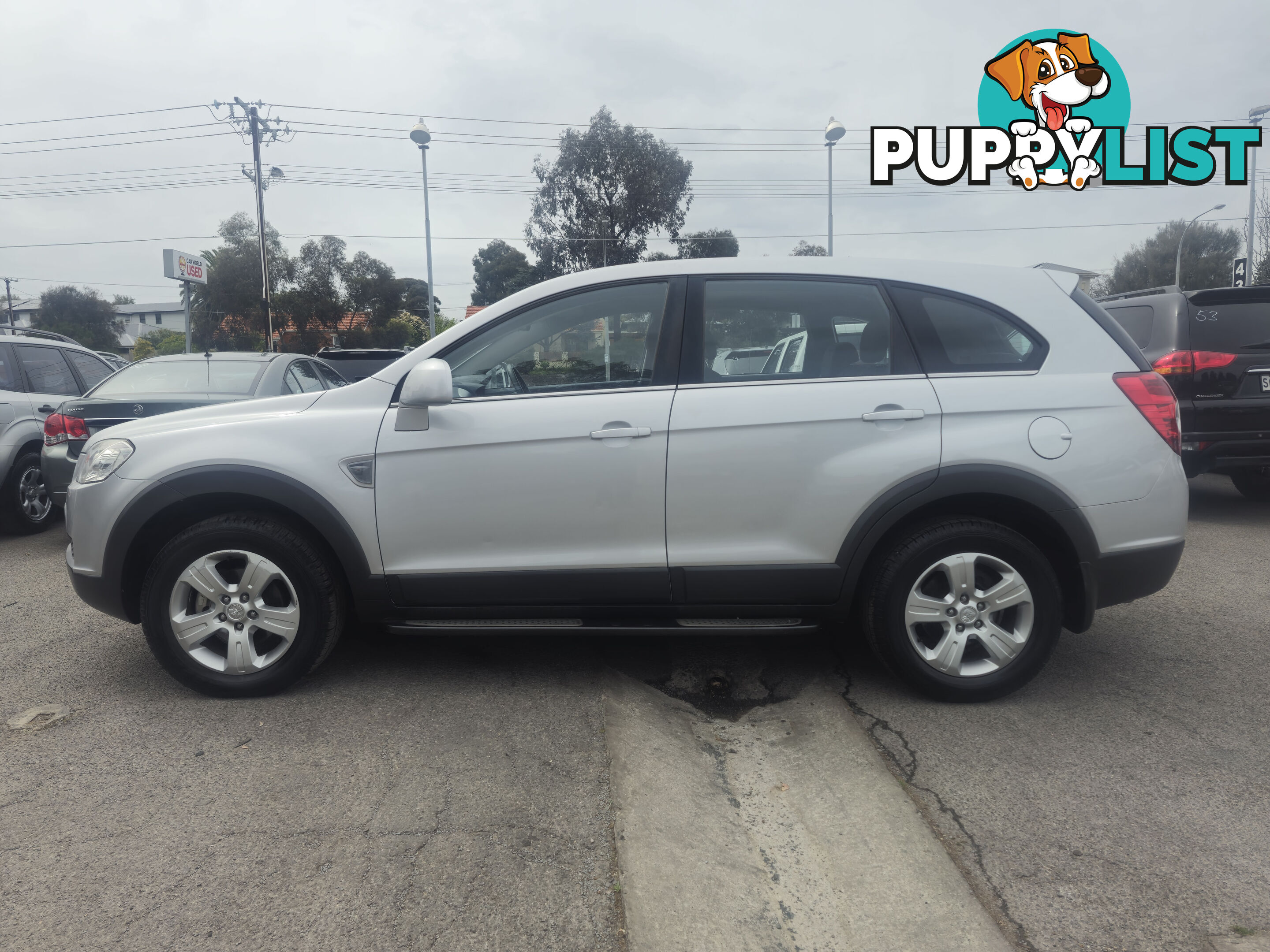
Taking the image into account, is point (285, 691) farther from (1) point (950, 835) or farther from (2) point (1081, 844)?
(2) point (1081, 844)

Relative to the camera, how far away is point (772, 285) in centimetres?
357

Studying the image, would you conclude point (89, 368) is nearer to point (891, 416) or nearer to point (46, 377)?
point (46, 377)

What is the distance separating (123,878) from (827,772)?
2.16 meters

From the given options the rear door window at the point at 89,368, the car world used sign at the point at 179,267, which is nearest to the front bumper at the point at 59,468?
the rear door window at the point at 89,368

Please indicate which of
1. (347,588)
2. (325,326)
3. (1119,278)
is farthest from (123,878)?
(1119,278)

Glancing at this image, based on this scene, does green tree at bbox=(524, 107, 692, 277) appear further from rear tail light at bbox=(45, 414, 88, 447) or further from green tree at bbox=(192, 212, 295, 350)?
rear tail light at bbox=(45, 414, 88, 447)

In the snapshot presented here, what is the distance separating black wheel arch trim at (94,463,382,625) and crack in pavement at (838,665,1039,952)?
200cm

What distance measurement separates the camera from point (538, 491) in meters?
3.37

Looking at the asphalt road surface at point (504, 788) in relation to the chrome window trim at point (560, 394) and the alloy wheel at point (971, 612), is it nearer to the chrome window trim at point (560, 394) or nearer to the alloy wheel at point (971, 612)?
the alloy wheel at point (971, 612)

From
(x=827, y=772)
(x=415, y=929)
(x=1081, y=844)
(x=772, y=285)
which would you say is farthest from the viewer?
(x=772, y=285)

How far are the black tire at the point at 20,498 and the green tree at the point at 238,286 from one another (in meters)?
38.0

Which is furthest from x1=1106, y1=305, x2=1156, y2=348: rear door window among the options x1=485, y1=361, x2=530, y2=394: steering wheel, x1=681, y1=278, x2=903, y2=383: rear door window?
x1=485, y1=361, x2=530, y2=394: steering wheel

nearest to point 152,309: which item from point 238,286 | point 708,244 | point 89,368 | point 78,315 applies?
point 78,315

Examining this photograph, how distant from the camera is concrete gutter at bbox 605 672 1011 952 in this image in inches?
85.1
